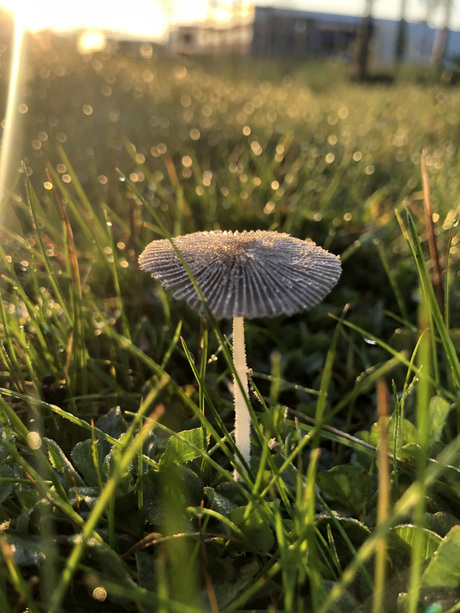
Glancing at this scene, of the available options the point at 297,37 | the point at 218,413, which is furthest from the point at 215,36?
the point at 218,413

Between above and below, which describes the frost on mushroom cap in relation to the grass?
above

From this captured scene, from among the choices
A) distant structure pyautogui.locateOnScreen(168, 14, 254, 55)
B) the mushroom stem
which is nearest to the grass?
the mushroom stem

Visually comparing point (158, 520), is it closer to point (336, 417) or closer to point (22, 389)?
point (22, 389)

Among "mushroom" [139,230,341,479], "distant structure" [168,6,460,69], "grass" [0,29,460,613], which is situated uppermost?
"distant structure" [168,6,460,69]

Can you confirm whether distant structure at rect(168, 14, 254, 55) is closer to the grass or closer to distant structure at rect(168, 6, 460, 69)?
distant structure at rect(168, 6, 460, 69)

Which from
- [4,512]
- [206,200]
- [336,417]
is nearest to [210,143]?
[206,200]
